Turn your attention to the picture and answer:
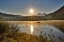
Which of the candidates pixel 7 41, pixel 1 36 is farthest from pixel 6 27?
pixel 7 41

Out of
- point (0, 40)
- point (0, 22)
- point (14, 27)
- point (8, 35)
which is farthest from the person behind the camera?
point (14, 27)

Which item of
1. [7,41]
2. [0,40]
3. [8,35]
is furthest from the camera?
[8,35]

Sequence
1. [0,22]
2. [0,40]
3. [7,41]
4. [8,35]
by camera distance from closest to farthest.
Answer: [7,41]
[0,40]
[8,35]
[0,22]

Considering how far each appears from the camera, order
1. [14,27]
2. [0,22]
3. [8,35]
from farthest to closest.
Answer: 1. [14,27]
2. [0,22]
3. [8,35]

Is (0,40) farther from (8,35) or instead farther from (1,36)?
(8,35)

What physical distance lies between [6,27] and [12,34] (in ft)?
2.40

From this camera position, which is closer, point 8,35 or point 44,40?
point 44,40

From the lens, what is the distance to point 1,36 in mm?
11273

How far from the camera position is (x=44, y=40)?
1152 cm

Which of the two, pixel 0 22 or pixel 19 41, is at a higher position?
pixel 0 22

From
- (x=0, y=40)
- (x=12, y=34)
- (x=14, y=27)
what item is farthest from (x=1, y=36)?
(x=14, y=27)

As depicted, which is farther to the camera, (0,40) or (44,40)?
(44,40)

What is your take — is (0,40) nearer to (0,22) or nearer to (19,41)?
(19,41)

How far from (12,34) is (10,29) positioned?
74cm
